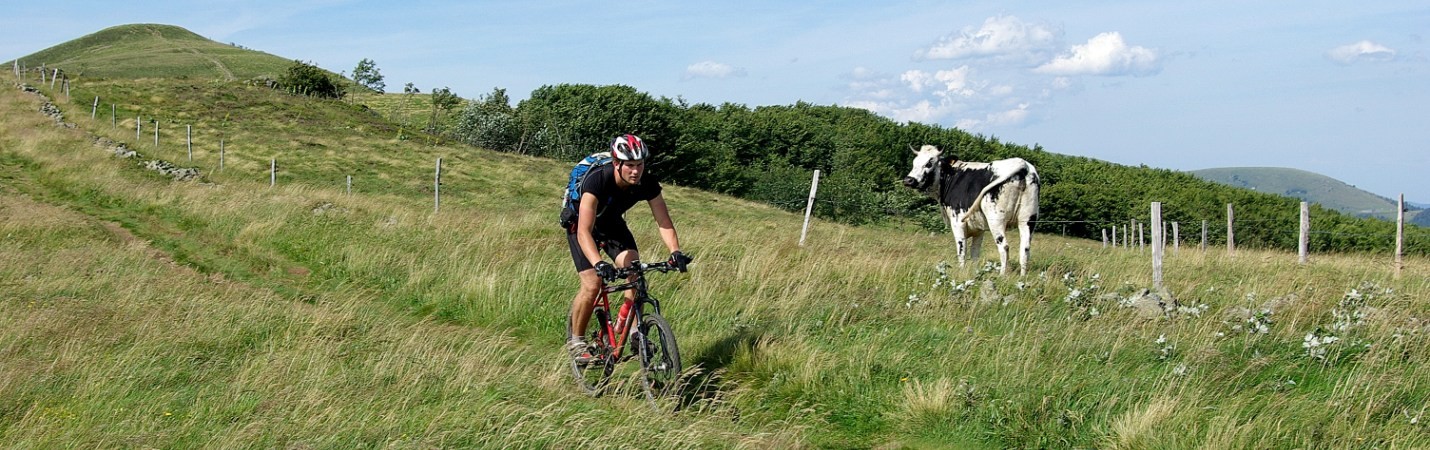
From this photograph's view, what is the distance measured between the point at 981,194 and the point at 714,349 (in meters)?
5.51

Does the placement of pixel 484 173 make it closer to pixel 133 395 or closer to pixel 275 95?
pixel 275 95

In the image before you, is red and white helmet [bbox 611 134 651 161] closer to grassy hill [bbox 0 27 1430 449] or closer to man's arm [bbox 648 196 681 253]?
man's arm [bbox 648 196 681 253]

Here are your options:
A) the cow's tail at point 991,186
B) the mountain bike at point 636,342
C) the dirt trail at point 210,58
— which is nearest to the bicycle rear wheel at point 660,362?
the mountain bike at point 636,342

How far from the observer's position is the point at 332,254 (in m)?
11.6

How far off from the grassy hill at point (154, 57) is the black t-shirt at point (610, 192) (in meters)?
89.3

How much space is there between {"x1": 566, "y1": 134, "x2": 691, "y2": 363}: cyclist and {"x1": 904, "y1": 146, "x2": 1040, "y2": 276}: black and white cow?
5.87 m

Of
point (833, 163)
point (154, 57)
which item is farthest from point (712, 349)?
point (154, 57)

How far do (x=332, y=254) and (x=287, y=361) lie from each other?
5655 millimetres

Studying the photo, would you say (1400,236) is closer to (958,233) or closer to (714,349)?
(958,233)

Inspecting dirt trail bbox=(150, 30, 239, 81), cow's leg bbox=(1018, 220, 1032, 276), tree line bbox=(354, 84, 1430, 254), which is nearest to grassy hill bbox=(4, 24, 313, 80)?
dirt trail bbox=(150, 30, 239, 81)

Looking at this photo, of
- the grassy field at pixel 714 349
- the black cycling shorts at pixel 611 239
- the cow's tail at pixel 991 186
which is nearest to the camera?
the grassy field at pixel 714 349

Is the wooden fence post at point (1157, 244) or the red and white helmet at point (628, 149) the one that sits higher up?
the red and white helmet at point (628, 149)

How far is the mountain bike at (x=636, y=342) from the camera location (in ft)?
19.6

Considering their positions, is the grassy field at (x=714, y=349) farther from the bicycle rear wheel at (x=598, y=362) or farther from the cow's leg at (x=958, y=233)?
the cow's leg at (x=958, y=233)
